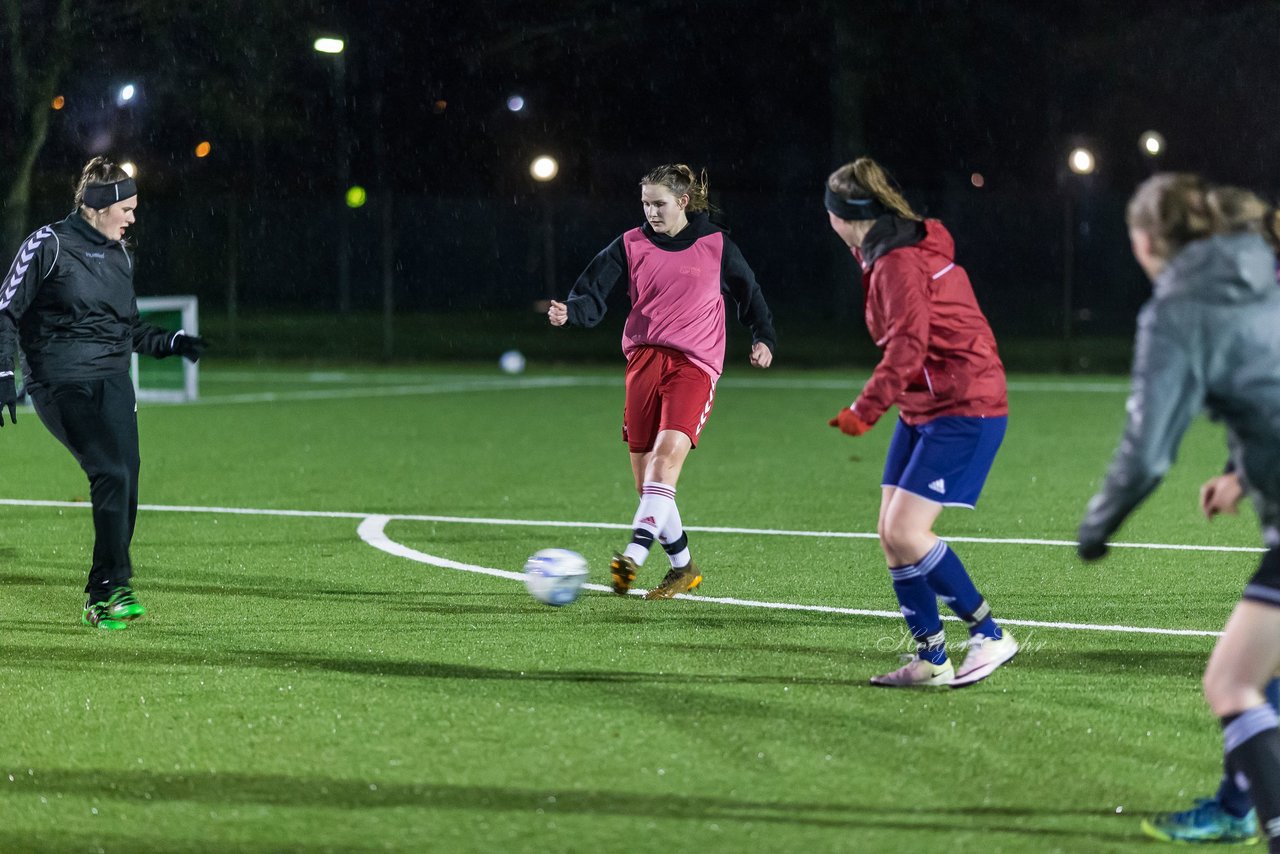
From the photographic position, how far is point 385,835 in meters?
4.58

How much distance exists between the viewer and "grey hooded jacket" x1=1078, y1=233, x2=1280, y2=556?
3.83 metres

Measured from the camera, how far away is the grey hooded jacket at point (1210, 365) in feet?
12.6

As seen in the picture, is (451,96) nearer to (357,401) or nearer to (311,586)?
(357,401)

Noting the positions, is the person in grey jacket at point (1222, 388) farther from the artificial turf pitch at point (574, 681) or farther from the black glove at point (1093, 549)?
the artificial turf pitch at point (574, 681)

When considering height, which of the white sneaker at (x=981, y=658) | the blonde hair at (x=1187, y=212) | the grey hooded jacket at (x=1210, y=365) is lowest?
the white sneaker at (x=981, y=658)

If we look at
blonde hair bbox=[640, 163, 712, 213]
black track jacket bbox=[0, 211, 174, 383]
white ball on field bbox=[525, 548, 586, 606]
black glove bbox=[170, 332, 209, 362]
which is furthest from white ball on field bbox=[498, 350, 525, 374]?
white ball on field bbox=[525, 548, 586, 606]

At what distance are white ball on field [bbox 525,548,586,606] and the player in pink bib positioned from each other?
2.11 feet

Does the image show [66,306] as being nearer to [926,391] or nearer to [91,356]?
[91,356]


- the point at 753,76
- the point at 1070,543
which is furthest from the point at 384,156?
the point at 1070,543

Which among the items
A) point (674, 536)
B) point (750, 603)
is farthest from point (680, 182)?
point (750, 603)

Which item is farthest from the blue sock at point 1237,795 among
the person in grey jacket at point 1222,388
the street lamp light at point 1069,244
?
the street lamp light at point 1069,244

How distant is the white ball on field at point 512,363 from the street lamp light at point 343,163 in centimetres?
370

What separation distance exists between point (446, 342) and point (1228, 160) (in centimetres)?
2456

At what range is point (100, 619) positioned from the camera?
754cm
